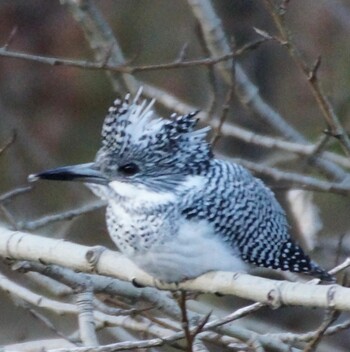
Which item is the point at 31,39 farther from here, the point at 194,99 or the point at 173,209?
the point at 173,209

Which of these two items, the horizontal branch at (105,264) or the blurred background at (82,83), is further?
the blurred background at (82,83)

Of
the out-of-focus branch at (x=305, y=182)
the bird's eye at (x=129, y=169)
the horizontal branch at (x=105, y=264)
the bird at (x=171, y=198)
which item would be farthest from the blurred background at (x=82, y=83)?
the horizontal branch at (x=105, y=264)

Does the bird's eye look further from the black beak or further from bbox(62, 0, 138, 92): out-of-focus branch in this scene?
bbox(62, 0, 138, 92): out-of-focus branch

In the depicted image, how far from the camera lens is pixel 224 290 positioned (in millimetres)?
3051

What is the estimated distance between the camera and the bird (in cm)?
328

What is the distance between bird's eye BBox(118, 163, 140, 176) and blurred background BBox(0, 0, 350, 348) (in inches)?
124

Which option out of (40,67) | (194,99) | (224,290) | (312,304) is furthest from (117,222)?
(40,67)

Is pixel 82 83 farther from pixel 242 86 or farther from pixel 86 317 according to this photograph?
pixel 86 317

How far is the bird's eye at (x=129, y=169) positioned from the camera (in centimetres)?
344

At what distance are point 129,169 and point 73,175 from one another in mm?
186

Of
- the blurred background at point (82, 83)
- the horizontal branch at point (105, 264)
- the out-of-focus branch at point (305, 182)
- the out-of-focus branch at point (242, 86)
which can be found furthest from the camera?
the blurred background at point (82, 83)

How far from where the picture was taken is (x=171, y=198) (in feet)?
11.2

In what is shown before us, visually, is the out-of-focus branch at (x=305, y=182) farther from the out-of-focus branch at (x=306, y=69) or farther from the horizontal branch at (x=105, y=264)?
the horizontal branch at (x=105, y=264)

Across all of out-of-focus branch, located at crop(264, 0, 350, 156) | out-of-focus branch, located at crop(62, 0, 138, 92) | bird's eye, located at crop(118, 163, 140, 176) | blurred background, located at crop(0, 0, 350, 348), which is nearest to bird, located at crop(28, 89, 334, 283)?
bird's eye, located at crop(118, 163, 140, 176)
